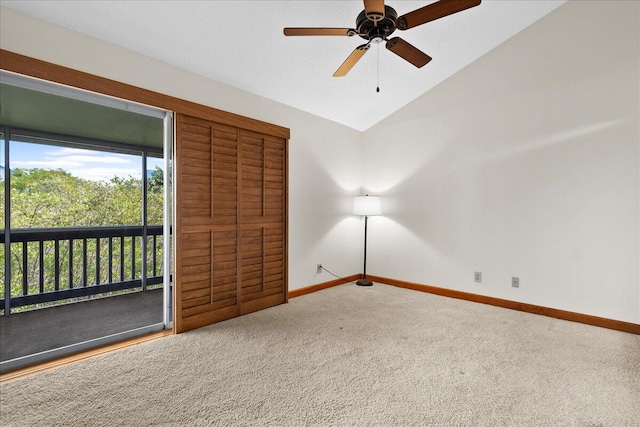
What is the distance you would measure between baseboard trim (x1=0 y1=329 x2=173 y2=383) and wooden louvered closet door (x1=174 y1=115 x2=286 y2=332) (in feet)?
0.75

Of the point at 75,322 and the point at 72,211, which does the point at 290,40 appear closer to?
the point at 72,211

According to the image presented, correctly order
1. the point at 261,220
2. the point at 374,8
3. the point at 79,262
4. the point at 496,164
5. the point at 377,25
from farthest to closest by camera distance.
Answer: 1. the point at 496,164
2. the point at 261,220
3. the point at 79,262
4. the point at 377,25
5. the point at 374,8

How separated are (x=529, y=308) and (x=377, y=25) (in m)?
Answer: 3.22

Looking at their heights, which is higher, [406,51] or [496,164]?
[406,51]

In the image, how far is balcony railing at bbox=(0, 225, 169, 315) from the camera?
2381 mm

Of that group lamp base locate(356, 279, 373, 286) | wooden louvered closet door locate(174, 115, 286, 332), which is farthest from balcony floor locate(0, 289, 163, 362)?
lamp base locate(356, 279, 373, 286)

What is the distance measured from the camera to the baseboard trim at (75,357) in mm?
2090

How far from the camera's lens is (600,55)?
305cm

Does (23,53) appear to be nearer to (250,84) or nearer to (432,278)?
(250,84)

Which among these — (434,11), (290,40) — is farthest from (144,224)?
(434,11)

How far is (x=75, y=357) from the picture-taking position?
7.68 feet

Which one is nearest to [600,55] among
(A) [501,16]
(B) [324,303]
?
(A) [501,16]

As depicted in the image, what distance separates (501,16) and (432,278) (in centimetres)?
299

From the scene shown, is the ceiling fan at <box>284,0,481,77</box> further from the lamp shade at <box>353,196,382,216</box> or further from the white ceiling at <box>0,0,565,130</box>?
the lamp shade at <box>353,196,382,216</box>
